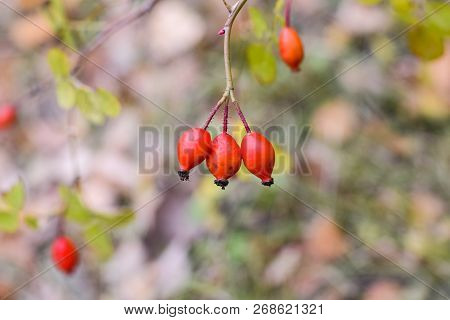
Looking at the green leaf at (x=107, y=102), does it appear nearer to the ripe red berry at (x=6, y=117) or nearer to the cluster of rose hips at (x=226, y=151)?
the cluster of rose hips at (x=226, y=151)

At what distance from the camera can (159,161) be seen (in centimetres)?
213

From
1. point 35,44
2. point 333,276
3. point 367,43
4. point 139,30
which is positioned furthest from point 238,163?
point 35,44

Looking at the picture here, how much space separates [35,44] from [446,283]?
1.88 m

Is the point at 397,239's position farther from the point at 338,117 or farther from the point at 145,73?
the point at 145,73

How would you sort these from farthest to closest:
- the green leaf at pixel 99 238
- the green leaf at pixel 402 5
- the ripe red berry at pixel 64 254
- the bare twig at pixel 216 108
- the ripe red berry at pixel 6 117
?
the ripe red berry at pixel 6 117
the ripe red berry at pixel 64 254
the green leaf at pixel 99 238
the green leaf at pixel 402 5
the bare twig at pixel 216 108

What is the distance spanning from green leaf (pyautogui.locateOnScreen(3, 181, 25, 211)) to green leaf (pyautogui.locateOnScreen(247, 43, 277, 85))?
46 cm

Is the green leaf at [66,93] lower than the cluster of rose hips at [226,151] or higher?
higher

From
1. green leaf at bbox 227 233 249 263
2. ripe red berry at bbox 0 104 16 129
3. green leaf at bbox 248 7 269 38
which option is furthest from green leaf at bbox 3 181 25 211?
green leaf at bbox 227 233 249 263

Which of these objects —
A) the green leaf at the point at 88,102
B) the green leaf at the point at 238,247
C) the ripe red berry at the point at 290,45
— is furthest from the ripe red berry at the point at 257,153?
the green leaf at the point at 238,247

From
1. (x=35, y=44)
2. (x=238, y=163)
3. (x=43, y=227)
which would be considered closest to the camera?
(x=238, y=163)

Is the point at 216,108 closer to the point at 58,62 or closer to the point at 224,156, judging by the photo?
the point at 224,156

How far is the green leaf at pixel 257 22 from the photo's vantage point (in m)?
0.96

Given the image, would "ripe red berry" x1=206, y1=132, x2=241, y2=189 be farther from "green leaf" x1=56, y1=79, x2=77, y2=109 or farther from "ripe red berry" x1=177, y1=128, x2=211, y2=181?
"green leaf" x1=56, y1=79, x2=77, y2=109

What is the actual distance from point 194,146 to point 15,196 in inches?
17.0
